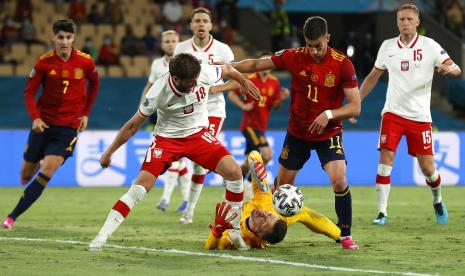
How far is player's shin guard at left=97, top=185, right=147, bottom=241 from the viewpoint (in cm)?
951

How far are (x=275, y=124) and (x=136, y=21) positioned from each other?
505 centimetres

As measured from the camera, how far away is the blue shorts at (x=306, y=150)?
10.2m

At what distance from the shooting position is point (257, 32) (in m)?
29.5

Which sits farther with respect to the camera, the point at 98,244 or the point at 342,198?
the point at 342,198

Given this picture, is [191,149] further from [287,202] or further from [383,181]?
[383,181]

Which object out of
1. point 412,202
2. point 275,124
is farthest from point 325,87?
point 275,124

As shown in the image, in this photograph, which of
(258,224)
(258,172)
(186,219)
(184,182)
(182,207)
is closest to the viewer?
(258,224)

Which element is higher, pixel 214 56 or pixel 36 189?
pixel 214 56

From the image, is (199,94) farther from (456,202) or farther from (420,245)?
(456,202)

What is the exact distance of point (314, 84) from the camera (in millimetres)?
10141

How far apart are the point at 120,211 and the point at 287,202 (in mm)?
1649

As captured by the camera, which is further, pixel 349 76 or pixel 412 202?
pixel 412 202

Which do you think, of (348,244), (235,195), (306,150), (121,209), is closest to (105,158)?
(121,209)

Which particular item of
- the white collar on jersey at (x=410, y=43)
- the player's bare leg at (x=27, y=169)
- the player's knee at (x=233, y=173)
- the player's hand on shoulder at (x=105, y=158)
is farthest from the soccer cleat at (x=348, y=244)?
the player's bare leg at (x=27, y=169)
